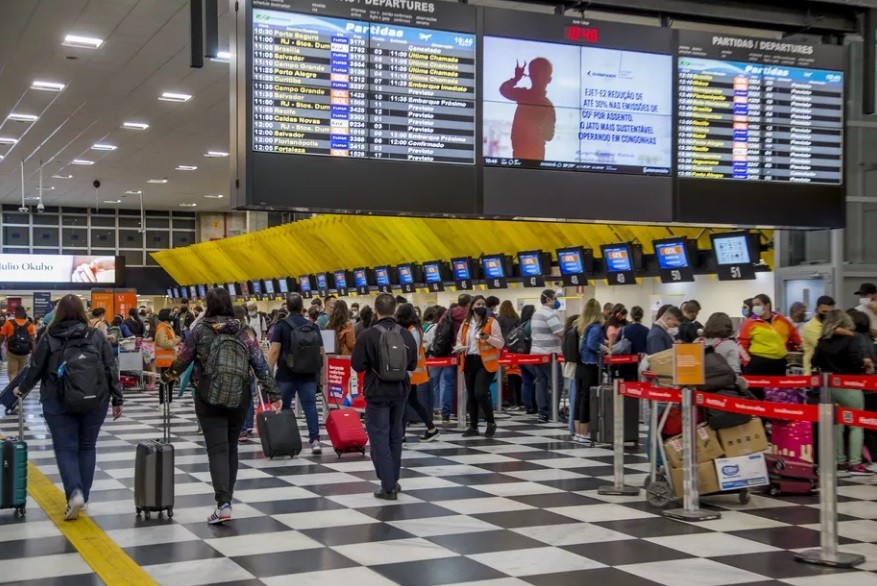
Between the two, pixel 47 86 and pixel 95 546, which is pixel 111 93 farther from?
pixel 95 546

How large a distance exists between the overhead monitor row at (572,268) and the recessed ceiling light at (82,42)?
7709 mm

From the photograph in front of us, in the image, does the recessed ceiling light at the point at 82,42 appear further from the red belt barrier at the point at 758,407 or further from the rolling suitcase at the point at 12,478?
the red belt barrier at the point at 758,407

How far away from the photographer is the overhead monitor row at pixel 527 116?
7.62 meters

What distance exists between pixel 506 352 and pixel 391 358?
662 centimetres

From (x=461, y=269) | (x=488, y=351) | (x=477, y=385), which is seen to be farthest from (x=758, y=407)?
(x=461, y=269)

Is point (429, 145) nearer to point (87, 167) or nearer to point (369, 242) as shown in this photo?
point (369, 242)

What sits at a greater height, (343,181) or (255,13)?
(255,13)

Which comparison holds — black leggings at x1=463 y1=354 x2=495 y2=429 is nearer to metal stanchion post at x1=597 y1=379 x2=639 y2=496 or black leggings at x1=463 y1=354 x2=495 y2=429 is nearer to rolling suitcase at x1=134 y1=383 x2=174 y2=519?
metal stanchion post at x1=597 y1=379 x2=639 y2=496

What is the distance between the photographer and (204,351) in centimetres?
671

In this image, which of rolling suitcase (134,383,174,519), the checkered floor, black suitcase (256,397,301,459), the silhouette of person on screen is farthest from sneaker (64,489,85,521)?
the silhouette of person on screen

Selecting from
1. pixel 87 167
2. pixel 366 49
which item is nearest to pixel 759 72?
pixel 366 49

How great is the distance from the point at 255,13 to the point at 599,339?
5.38 meters

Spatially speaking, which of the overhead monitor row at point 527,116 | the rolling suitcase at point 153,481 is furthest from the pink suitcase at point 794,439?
the rolling suitcase at point 153,481

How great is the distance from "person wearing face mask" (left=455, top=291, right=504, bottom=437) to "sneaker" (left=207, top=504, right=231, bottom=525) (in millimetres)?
5085
